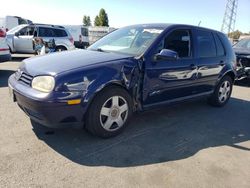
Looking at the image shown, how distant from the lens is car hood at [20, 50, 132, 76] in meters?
3.48

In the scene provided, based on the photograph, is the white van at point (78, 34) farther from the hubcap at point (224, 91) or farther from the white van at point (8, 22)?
the hubcap at point (224, 91)

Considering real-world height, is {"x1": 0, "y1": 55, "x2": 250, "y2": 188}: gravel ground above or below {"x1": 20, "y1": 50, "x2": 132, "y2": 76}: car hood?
below

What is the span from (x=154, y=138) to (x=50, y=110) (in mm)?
1681

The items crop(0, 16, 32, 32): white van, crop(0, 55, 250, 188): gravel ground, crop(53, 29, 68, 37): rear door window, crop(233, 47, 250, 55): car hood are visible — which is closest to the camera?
crop(0, 55, 250, 188): gravel ground

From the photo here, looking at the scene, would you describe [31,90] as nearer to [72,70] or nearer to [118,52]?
[72,70]

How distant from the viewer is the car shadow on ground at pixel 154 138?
11.2 feet

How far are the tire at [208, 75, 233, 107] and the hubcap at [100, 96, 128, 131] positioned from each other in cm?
277

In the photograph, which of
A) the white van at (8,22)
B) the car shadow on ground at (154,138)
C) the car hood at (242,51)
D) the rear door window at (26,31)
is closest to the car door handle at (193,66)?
the car shadow on ground at (154,138)

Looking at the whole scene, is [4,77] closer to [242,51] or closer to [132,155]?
[132,155]

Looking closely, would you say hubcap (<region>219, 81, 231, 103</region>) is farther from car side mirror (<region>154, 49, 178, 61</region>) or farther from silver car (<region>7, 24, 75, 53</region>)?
silver car (<region>7, 24, 75, 53</region>)

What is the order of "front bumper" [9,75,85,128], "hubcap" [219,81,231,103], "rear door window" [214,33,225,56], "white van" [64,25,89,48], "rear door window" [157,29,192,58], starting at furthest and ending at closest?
1. "white van" [64,25,89,48]
2. "hubcap" [219,81,231,103]
3. "rear door window" [214,33,225,56]
4. "rear door window" [157,29,192,58]
5. "front bumper" [9,75,85,128]

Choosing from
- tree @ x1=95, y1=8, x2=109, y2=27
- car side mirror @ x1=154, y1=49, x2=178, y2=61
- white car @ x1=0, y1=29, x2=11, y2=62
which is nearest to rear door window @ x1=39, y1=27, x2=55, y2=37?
white car @ x1=0, y1=29, x2=11, y2=62

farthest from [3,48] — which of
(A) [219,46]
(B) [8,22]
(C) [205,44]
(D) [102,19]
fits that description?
(D) [102,19]

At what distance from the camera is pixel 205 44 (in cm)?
533
